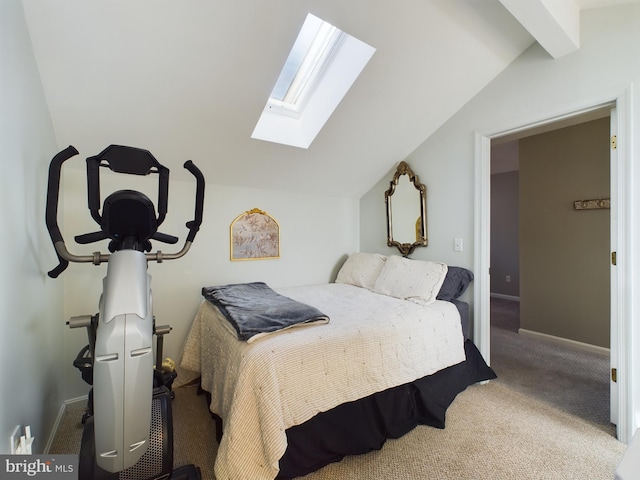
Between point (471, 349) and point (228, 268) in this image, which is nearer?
point (471, 349)

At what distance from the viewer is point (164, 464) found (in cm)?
119

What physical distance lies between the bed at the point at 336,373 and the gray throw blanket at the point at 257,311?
39 millimetres

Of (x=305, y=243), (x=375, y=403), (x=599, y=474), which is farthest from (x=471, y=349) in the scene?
(x=305, y=243)

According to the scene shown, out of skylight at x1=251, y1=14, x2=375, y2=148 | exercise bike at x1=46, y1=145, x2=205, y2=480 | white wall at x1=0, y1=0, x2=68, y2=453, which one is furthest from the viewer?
skylight at x1=251, y1=14, x2=375, y2=148

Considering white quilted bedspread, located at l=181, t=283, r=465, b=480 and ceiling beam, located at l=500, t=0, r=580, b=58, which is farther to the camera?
ceiling beam, located at l=500, t=0, r=580, b=58

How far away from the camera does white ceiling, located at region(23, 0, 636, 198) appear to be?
1413 mm

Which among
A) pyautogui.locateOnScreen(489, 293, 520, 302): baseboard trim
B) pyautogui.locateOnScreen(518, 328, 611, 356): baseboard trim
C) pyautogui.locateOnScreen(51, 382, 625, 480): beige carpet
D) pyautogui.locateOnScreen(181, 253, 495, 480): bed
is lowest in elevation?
pyautogui.locateOnScreen(51, 382, 625, 480): beige carpet

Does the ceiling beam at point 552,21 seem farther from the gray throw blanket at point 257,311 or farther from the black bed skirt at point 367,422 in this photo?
the black bed skirt at point 367,422

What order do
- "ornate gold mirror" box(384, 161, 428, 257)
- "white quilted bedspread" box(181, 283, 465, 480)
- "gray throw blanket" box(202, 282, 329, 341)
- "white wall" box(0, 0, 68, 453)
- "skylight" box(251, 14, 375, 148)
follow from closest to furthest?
"white wall" box(0, 0, 68, 453) < "white quilted bedspread" box(181, 283, 465, 480) < "gray throw blanket" box(202, 282, 329, 341) < "skylight" box(251, 14, 375, 148) < "ornate gold mirror" box(384, 161, 428, 257)

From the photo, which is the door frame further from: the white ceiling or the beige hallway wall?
the beige hallway wall

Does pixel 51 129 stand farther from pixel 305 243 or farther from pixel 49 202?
pixel 305 243

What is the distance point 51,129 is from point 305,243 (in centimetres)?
210

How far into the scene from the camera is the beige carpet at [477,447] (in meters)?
1.40

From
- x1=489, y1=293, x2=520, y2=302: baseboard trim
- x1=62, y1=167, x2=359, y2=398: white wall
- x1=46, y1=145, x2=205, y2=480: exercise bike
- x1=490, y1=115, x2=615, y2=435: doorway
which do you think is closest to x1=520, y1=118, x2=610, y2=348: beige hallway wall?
x1=490, y1=115, x2=615, y2=435: doorway
